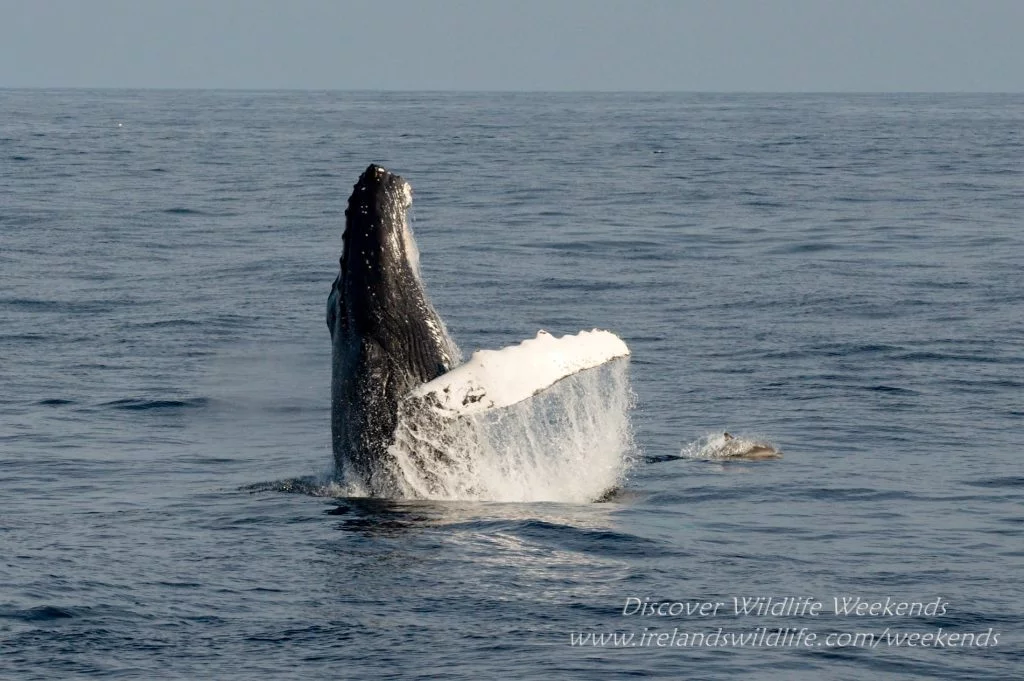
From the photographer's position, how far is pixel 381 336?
35.7 ft

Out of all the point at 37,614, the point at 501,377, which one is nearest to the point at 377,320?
the point at 501,377

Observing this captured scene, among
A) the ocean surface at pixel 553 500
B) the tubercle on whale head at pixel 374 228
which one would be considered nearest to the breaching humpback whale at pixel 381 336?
the tubercle on whale head at pixel 374 228

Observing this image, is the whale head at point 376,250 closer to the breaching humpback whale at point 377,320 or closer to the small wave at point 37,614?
the breaching humpback whale at point 377,320

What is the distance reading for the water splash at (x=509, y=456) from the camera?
36.1 ft

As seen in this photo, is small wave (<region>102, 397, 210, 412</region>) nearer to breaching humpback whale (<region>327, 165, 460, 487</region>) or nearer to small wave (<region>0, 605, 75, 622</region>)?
breaching humpback whale (<region>327, 165, 460, 487</region>)

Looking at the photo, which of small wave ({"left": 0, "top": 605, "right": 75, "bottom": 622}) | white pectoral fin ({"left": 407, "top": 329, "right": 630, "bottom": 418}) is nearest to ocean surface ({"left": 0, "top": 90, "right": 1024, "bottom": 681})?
small wave ({"left": 0, "top": 605, "right": 75, "bottom": 622})

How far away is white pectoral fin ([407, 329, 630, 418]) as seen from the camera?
1000cm

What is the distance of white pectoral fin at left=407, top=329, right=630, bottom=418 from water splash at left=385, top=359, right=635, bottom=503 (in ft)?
0.50

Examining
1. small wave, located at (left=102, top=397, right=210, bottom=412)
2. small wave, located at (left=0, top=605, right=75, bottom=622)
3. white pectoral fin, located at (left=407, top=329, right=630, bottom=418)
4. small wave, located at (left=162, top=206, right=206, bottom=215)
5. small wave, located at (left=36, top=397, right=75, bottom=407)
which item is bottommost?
small wave, located at (left=0, top=605, right=75, bottom=622)

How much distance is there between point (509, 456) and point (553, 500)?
0.50m

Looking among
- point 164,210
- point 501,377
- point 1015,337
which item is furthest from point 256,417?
point 164,210

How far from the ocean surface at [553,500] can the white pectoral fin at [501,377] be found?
84 centimetres

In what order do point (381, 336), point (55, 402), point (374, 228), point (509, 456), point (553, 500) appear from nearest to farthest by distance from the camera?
point (374, 228)
point (381, 336)
point (553, 500)
point (509, 456)
point (55, 402)

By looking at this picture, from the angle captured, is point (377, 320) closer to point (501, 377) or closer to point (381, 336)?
point (381, 336)
